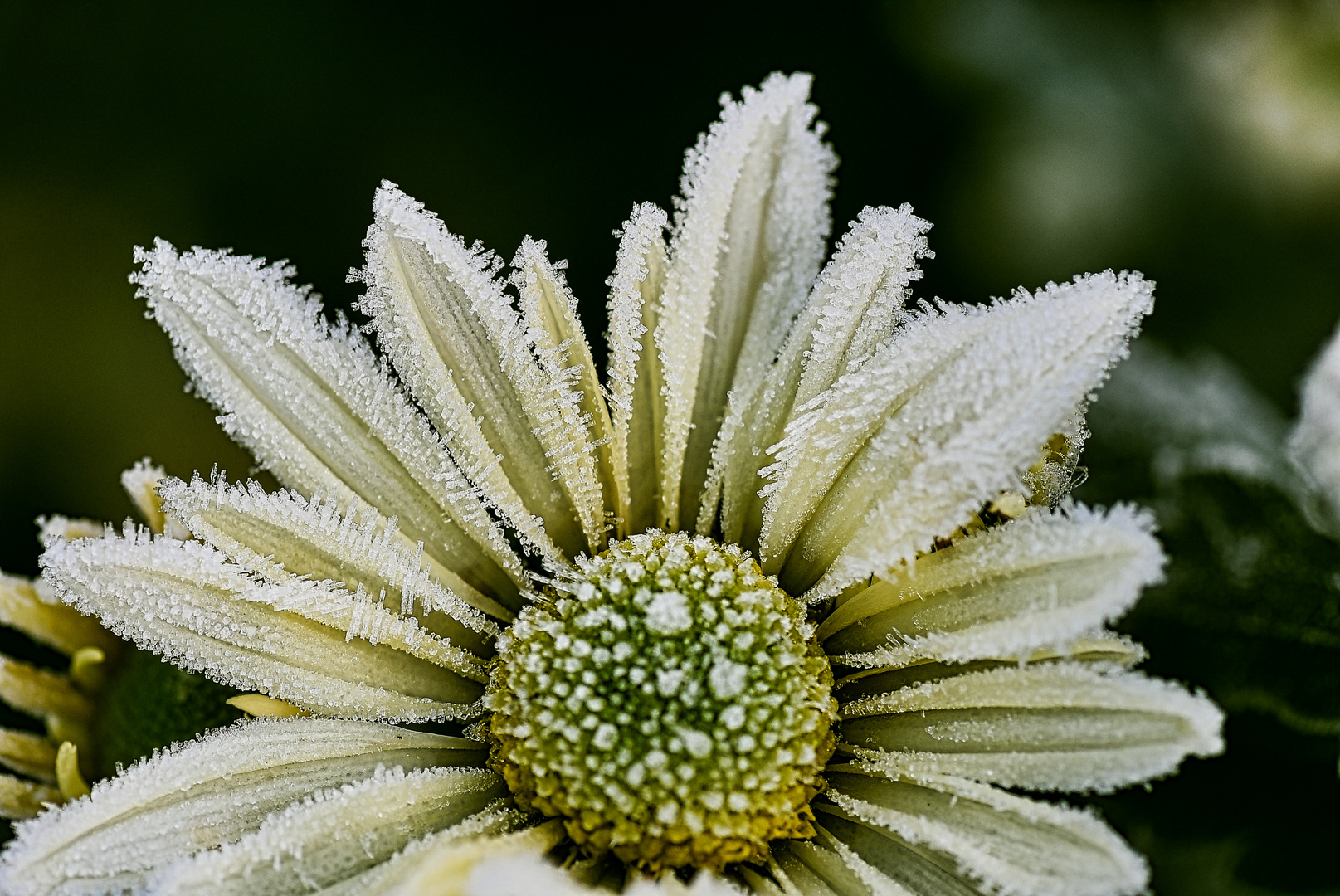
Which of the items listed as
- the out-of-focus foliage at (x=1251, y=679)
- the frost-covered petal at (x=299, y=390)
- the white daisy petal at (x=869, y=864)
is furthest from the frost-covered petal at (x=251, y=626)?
the out-of-focus foliage at (x=1251, y=679)

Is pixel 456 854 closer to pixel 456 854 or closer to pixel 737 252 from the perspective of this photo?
pixel 456 854

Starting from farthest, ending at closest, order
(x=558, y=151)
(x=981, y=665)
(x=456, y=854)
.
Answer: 1. (x=558, y=151)
2. (x=981, y=665)
3. (x=456, y=854)

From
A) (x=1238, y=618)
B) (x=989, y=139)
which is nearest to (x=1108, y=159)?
(x=989, y=139)


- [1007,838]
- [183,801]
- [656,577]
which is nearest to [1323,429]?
[1007,838]

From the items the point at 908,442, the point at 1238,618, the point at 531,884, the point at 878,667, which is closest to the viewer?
the point at 531,884

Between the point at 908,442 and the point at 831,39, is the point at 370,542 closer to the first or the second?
the point at 908,442

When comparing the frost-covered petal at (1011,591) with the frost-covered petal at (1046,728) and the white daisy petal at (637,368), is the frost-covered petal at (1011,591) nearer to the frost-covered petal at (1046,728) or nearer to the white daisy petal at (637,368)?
the frost-covered petal at (1046,728)
